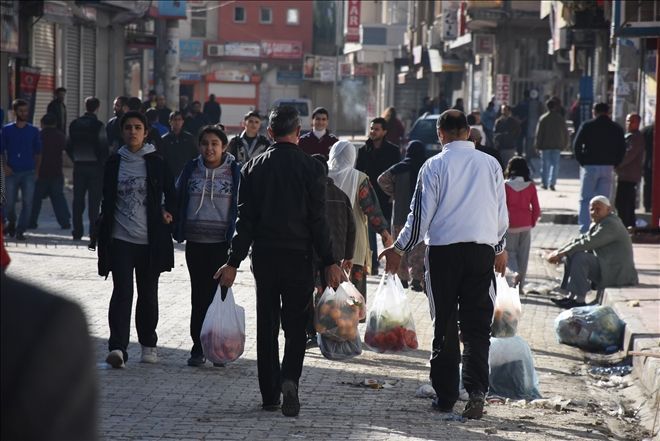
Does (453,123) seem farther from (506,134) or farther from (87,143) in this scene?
(506,134)

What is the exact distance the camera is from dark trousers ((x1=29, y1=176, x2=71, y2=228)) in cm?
1941

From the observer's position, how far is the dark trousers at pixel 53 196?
19.4 meters

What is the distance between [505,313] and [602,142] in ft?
35.9

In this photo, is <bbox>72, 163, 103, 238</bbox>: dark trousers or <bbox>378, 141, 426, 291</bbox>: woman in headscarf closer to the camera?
<bbox>378, 141, 426, 291</bbox>: woman in headscarf

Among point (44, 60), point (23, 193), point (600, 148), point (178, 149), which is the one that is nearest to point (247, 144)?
point (23, 193)

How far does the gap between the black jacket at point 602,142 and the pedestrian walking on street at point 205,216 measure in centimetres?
→ 1046

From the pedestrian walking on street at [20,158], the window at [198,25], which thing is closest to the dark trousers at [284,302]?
the pedestrian walking on street at [20,158]

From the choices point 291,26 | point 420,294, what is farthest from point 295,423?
point 291,26

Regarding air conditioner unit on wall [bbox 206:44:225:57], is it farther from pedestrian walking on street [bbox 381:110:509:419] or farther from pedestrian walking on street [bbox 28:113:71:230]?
pedestrian walking on street [bbox 381:110:509:419]

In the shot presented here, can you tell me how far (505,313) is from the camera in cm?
841

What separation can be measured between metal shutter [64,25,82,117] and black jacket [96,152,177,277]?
2738cm

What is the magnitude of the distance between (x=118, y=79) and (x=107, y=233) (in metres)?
33.8

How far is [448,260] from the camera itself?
7473 mm

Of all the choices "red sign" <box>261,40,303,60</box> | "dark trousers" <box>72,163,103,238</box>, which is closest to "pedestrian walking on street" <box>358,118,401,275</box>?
"dark trousers" <box>72,163,103,238</box>
